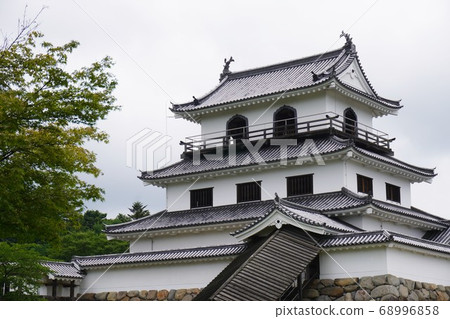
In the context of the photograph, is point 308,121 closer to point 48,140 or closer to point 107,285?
point 107,285

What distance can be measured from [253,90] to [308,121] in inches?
166

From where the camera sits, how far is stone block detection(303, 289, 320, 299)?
22.4 meters

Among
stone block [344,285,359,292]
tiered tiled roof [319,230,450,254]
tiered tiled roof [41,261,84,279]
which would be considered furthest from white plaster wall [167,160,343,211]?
stone block [344,285,359,292]

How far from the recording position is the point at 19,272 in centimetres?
2484

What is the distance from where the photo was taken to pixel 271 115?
3112 centimetres

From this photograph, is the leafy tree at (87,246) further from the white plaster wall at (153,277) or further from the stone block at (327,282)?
the stone block at (327,282)

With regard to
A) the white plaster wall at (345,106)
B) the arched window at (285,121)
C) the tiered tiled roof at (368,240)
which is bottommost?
the tiered tiled roof at (368,240)

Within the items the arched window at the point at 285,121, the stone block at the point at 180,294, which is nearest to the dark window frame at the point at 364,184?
the arched window at the point at 285,121

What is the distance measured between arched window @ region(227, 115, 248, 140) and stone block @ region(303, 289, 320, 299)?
1075cm

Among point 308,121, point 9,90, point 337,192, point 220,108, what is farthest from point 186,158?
point 9,90

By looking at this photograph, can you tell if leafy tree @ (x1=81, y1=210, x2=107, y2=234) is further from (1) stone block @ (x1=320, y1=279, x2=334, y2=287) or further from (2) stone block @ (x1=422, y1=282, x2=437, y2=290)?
(2) stone block @ (x1=422, y1=282, x2=437, y2=290)

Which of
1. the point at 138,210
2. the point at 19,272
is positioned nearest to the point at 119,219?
the point at 138,210

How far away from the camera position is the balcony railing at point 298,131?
29.4 metres

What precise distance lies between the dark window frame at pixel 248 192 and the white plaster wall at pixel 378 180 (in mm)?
4198
